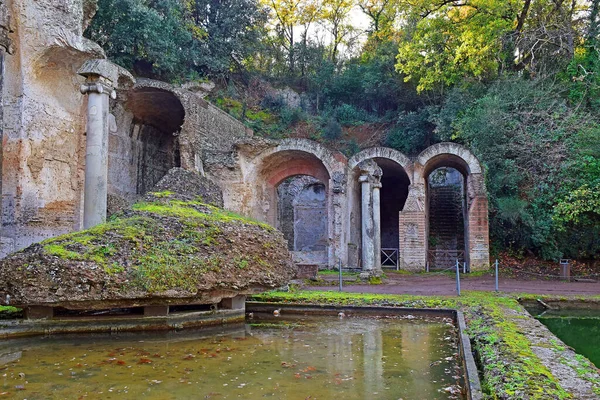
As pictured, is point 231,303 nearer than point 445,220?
Yes

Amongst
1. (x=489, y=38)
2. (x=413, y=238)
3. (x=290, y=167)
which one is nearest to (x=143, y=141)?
(x=290, y=167)

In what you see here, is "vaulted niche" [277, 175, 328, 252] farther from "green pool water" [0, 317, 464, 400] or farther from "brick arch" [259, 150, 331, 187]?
"green pool water" [0, 317, 464, 400]

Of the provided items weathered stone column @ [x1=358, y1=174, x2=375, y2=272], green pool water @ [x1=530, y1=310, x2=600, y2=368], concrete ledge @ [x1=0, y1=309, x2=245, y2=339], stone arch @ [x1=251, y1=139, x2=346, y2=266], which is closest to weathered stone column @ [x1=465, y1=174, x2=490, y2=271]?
weathered stone column @ [x1=358, y1=174, x2=375, y2=272]

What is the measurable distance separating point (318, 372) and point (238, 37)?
2754 centimetres

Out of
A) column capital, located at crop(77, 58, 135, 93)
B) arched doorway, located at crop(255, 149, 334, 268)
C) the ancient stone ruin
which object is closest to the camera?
column capital, located at crop(77, 58, 135, 93)

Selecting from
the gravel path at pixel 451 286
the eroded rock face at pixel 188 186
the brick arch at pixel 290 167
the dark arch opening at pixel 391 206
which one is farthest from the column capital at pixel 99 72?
the dark arch opening at pixel 391 206

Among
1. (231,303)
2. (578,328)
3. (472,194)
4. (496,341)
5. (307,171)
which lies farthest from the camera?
(307,171)

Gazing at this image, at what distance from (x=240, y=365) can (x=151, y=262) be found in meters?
2.45

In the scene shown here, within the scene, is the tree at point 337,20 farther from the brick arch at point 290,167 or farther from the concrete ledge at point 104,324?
the concrete ledge at point 104,324

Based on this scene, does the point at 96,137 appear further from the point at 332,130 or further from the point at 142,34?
the point at 332,130

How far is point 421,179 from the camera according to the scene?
19.2m

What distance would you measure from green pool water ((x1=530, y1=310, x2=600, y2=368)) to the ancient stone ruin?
21.3 ft

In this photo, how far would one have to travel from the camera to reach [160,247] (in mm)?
7449

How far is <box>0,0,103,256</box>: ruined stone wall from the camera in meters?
11.6
